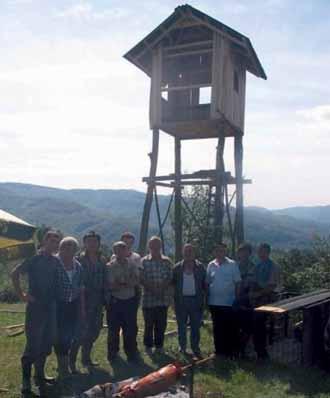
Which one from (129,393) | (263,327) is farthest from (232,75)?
(129,393)

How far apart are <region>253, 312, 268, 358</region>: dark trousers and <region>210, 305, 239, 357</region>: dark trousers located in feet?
1.08

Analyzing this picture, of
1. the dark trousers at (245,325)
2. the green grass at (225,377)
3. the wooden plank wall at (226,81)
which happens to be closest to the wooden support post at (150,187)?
the wooden plank wall at (226,81)

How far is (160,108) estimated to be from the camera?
1132 centimetres

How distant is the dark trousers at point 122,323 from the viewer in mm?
7414

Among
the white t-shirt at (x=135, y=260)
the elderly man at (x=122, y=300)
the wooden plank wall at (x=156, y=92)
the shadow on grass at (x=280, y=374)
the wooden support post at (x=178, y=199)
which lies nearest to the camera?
the shadow on grass at (x=280, y=374)

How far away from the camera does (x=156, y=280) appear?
774 cm

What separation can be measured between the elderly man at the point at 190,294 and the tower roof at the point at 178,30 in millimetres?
5196

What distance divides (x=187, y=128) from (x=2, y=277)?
9.90 metres

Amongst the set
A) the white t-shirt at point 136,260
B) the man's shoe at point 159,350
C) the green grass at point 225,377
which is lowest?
the green grass at point 225,377

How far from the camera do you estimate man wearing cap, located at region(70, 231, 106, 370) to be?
22.9 feet

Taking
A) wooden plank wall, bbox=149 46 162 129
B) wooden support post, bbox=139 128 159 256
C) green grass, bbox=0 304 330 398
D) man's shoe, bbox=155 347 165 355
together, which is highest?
wooden plank wall, bbox=149 46 162 129

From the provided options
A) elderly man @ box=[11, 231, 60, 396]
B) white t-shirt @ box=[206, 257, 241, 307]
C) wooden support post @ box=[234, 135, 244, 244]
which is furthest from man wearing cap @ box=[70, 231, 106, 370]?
wooden support post @ box=[234, 135, 244, 244]

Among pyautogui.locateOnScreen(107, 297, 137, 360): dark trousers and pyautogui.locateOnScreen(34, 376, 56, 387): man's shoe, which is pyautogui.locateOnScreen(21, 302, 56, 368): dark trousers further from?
pyautogui.locateOnScreen(107, 297, 137, 360): dark trousers

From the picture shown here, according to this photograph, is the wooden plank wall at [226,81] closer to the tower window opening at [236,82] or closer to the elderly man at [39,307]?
the tower window opening at [236,82]
